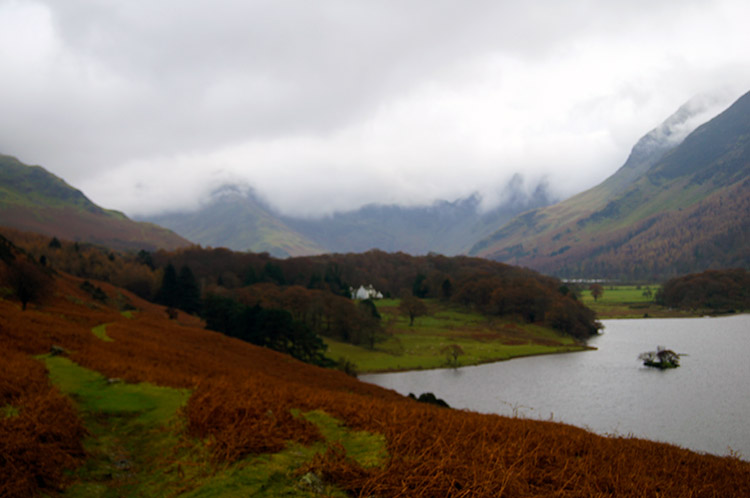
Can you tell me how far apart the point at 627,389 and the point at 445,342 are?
138 feet

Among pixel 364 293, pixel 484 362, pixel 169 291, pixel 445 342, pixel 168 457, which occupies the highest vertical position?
pixel 168 457

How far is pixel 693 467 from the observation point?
398 inches

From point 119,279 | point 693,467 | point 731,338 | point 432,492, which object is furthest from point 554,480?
point 119,279

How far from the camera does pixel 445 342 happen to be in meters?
93.6

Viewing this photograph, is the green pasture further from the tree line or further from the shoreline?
the tree line

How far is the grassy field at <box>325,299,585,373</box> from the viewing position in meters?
78.9

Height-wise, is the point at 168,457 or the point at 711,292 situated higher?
the point at 711,292

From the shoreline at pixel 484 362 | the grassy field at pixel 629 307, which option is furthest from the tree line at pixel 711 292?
the shoreline at pixel 484 362

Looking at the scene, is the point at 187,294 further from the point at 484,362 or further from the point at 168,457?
the point at 168,457

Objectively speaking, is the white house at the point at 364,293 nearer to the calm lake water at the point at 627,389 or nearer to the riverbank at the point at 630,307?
the riverbank at the point at 630,307

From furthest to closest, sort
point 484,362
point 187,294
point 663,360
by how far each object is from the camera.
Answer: point 187,294 → point 484,362 → point 663,360

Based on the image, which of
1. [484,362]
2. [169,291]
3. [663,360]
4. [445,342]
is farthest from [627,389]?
[169,291]

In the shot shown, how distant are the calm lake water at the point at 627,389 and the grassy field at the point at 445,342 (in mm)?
4039

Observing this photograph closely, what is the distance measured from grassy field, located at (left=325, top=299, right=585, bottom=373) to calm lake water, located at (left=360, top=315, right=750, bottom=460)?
4.04 meters
